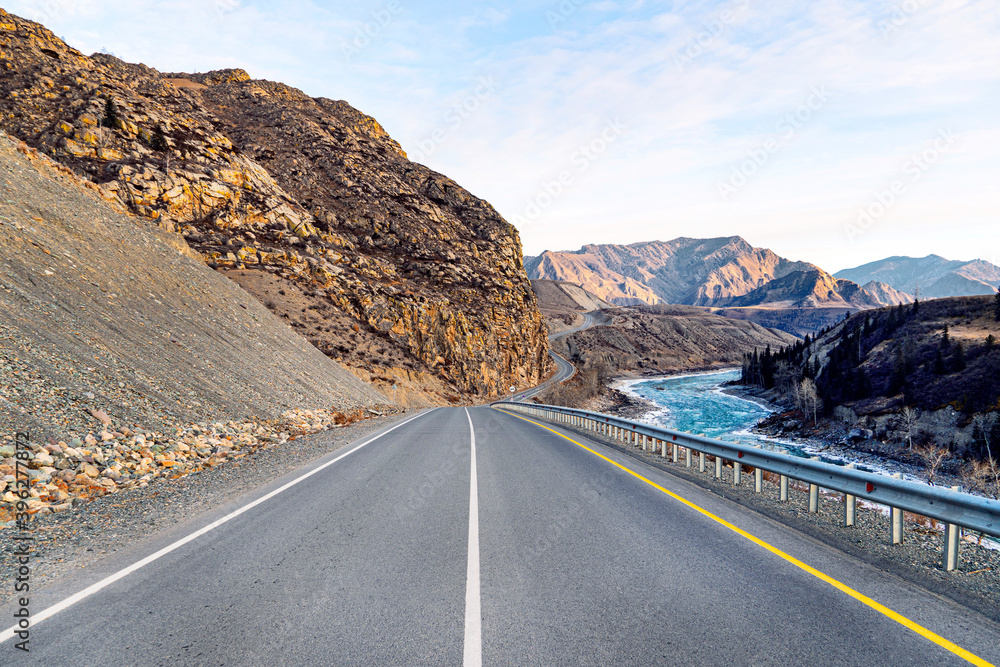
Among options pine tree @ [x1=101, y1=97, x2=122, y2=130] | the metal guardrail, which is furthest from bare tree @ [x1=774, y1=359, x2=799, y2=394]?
pine tree @ [x1=101, y1=97, x2=122, y2=130]

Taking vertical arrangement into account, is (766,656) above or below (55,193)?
below

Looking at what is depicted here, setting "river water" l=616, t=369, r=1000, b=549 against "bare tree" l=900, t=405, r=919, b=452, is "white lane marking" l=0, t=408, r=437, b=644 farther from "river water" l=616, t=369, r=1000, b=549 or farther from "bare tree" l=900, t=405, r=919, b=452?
"bare tree" l=900, t=405, r=919, b=452

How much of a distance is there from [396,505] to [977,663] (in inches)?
242

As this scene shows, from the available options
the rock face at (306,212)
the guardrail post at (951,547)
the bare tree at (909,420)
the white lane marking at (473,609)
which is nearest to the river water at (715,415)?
the bare tree at (909,420)

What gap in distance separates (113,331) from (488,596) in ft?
51.8

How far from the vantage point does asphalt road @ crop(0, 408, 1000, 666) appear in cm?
324

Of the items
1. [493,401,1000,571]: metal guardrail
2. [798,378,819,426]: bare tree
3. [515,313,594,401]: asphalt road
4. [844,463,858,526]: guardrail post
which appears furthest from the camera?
[798,378,819,426]: bare tree

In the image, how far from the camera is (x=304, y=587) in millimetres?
4262

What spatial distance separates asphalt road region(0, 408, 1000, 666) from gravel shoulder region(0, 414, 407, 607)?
0.38 meters

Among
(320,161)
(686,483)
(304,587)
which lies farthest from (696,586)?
(320,161)

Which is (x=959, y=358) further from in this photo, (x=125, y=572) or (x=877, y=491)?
(x=125, y=572)

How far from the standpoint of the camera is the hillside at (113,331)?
10.0 metres

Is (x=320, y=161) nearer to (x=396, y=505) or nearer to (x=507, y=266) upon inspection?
(x=507, y=266)

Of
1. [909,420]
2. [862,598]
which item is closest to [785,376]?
[909,420]
